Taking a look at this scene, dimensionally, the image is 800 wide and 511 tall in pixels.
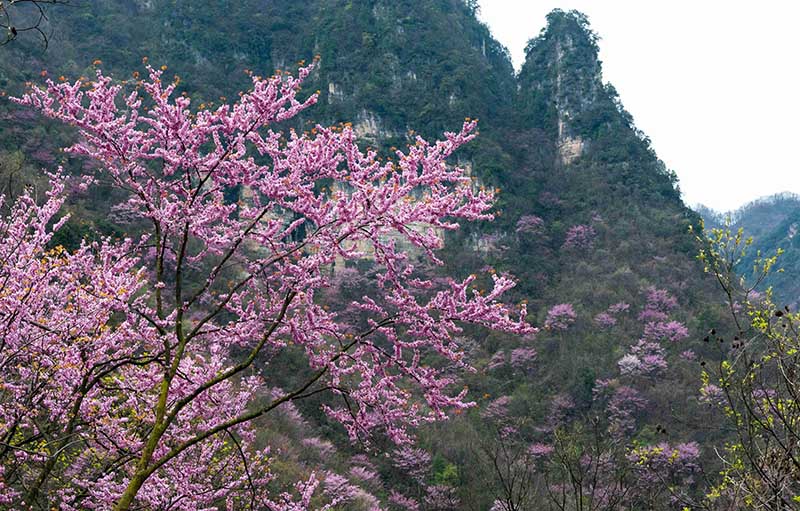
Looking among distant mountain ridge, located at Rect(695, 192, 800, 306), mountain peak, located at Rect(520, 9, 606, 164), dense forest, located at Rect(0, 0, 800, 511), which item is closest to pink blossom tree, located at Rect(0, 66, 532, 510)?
dense forest, located at Rect(0, 0, 800, 511)

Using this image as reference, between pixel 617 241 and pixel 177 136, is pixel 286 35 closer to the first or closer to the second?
pixel 617 241

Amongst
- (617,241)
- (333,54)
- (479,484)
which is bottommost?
(479,484)

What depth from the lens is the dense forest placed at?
14.0ft

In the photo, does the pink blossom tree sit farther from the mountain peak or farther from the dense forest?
the mountain peak

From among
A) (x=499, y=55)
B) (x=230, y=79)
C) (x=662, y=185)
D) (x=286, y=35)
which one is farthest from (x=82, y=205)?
(x=499, y=55)

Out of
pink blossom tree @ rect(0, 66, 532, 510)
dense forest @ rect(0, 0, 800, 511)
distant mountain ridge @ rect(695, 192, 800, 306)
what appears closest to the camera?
pink blossom tree @ rect(0, 66, 532, 510)

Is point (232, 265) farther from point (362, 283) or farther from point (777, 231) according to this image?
point (777, 231)

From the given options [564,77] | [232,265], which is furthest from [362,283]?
[232,265]

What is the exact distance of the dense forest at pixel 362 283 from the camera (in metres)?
4.28

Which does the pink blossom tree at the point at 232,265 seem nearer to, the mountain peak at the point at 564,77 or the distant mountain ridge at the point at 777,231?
the distant mountain ridge at the point at 777,231

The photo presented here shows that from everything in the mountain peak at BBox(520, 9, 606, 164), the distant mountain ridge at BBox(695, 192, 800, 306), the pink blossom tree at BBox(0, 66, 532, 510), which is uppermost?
the mountain peak at BBox(520, 9, 606, 164)

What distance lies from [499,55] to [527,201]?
2587 centimetres

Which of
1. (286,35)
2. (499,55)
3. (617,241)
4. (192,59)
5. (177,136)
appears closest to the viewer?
(177,136)

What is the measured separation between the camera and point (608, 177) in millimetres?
41031
